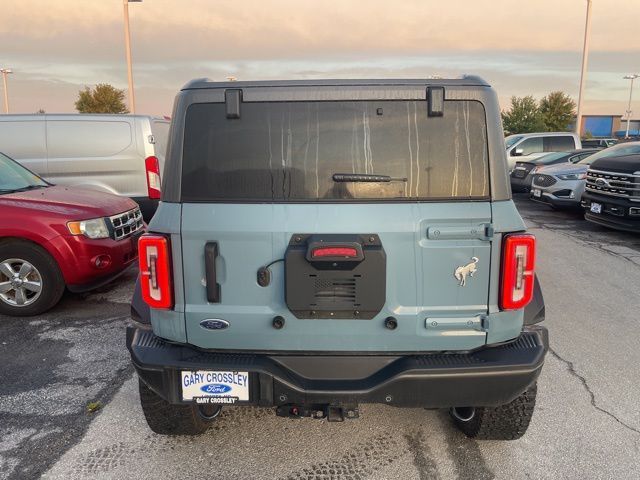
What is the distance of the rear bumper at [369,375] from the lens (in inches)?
93.5

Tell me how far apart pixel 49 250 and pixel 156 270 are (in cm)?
303

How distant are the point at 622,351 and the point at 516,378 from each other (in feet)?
8.41

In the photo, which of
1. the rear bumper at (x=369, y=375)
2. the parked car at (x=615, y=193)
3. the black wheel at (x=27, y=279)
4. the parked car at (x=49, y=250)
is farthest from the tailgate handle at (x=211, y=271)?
the parked car at (x=615, y=193)

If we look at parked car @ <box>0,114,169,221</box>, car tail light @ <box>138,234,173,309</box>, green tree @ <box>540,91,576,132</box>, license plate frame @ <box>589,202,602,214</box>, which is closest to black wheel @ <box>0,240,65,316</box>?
parked car @ <box>0,114,169,221</box>

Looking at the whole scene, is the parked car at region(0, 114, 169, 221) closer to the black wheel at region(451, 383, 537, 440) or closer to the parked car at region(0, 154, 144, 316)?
the parked car at region(0, 154, 144, 316)

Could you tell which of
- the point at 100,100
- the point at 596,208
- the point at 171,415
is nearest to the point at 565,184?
the point at 596,208

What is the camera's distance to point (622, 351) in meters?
4.35

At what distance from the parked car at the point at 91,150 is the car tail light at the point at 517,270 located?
6.24 metres

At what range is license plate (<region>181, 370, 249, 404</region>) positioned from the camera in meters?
2.42

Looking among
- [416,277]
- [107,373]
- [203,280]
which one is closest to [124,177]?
[107,373]

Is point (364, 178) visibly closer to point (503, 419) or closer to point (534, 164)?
point (503, 419)

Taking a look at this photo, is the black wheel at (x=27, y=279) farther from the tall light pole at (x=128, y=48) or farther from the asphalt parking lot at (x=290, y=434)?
the tall light pole at (x=128, y=48)

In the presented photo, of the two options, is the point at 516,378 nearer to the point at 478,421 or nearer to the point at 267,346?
the point at 478,421

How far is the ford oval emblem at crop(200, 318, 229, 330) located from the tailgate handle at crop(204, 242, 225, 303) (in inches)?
3.9
